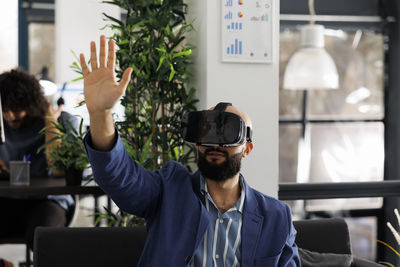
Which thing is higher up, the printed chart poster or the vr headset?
the printed chart poster

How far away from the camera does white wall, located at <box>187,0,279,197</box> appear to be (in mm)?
2682

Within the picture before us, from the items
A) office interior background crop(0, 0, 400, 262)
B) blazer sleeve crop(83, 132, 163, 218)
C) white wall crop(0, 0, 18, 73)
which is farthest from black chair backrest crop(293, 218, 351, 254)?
white wall crop(0, 0, 18, 73)

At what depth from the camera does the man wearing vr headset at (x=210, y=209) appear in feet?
6.09

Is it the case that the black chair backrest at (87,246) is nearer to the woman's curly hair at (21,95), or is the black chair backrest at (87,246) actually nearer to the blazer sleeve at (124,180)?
the blazer sleeve at (124,180)

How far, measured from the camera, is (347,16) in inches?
226

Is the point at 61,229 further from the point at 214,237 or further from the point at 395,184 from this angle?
the point at 395,184

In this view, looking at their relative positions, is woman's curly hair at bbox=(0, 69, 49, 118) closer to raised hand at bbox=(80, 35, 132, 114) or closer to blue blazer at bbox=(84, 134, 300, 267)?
blue blazer at bbox=(84, 134, 300, 267)

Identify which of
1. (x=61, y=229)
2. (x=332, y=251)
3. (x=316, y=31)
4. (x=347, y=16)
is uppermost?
(x=347, y=16)

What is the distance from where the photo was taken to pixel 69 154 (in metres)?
3.03

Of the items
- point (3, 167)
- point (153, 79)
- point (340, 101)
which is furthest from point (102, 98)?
point (340, 101)

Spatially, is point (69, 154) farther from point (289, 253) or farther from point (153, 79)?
point (289, 253)

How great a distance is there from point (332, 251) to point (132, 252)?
2.92 ft

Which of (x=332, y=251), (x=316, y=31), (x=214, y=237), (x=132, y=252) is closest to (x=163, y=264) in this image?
(x=214, y=237)

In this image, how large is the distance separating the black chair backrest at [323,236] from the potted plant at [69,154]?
1.15m
